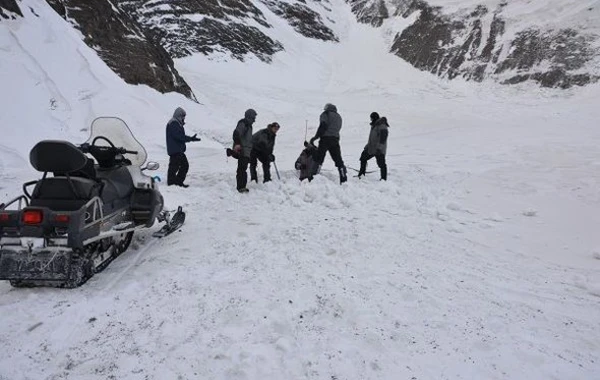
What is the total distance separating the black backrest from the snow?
1.30m

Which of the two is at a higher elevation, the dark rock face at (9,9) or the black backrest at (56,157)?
the dark rock face at (9,9)

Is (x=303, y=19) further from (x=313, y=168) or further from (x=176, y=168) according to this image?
(x=176, y=168)

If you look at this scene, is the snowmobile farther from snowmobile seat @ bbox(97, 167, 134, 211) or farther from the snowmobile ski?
the snowmobile ski

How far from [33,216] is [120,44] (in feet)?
58.8

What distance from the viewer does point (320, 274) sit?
521 cm

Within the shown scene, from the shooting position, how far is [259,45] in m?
40.7

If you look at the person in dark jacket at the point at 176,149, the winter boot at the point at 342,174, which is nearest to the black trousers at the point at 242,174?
the person in dark jacket at the point at 176,149

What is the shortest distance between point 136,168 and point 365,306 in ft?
12.7

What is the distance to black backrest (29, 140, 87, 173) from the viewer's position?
4.55 m

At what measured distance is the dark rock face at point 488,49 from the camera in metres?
29.9

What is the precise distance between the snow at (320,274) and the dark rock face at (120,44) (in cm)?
412

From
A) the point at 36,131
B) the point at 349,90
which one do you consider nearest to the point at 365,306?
the point at 36,131

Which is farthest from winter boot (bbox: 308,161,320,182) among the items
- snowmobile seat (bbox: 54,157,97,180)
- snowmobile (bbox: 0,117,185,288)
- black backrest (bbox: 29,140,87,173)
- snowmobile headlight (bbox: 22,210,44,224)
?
snowmobile headlight (bbox: 22,210,44,224)

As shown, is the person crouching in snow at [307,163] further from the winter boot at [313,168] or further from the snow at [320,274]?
the snow at [320,274]
